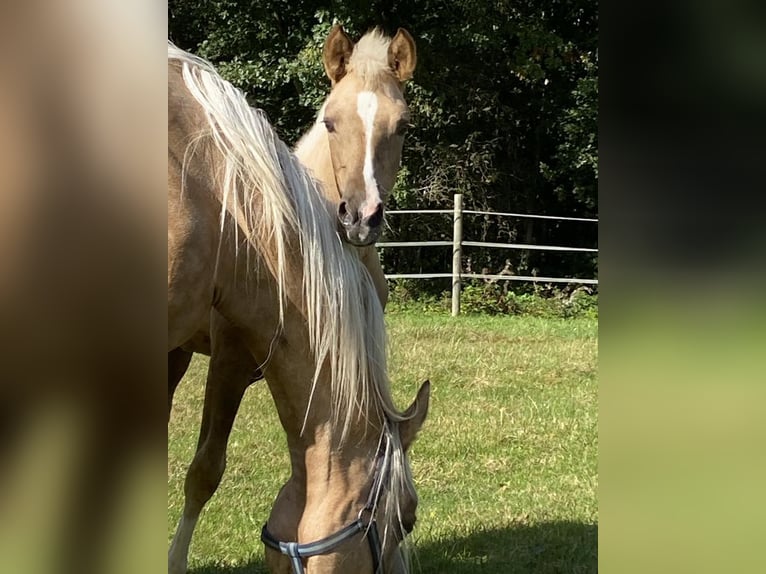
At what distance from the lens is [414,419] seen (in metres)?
1.37

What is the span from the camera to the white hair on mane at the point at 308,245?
48.3 inches

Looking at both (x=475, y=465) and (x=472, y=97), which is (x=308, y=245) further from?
(x=472, y=97)

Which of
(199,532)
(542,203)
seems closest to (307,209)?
Answer: (199,532)

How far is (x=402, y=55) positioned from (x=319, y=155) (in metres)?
0.62

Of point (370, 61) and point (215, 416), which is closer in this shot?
point (215, 416)

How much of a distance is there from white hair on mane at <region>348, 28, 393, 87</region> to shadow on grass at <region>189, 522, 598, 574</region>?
6.04 ft

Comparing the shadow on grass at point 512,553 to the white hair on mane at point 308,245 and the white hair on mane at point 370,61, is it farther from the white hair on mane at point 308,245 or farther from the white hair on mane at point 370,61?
the white hair on mane at point 370,61

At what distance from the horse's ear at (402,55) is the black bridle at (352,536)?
7.63ft

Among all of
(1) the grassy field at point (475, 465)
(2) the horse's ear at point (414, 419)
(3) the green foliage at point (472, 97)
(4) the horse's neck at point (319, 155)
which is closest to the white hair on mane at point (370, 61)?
(4) the horse's neck at point (319, 155)

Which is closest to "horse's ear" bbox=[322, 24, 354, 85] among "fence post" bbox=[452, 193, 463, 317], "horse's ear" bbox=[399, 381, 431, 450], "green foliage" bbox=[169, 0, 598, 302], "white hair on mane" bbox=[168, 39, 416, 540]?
"white hair on mane" bbox=[168, 39, 416, 540]

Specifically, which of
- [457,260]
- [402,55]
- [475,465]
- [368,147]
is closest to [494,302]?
[457,260]
